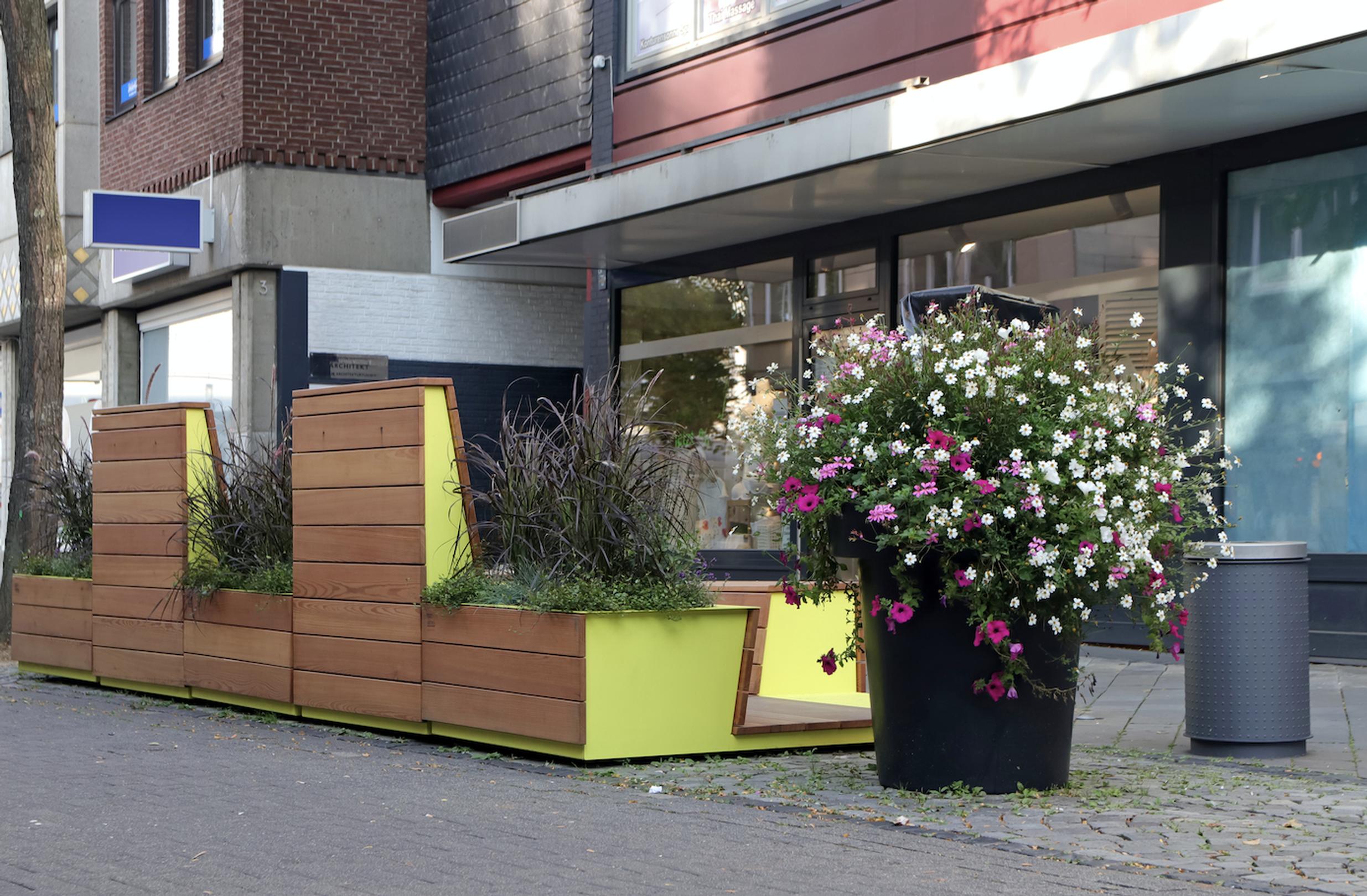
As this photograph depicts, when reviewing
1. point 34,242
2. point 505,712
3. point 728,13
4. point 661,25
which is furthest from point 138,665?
point 661,25

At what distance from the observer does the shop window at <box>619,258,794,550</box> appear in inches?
609

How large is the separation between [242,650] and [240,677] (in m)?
0.15

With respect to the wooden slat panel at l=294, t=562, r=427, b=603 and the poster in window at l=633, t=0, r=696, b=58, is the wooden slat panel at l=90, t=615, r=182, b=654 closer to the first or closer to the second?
the wooden slat panel at l=294, t=562, r=427, b=603

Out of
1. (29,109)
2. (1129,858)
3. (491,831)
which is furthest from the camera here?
(29,109)

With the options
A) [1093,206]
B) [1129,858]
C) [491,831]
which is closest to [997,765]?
[1129,858]

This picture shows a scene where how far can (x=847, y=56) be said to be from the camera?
13789 mm

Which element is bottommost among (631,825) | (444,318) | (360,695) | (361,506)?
(631,825)

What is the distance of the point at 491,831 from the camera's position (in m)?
5.85

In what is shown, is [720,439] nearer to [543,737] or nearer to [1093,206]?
[1093,206]

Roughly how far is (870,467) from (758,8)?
9.25 metres

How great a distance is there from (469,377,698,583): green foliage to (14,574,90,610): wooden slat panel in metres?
4.48

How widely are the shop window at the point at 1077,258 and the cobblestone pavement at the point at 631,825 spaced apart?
181 inches

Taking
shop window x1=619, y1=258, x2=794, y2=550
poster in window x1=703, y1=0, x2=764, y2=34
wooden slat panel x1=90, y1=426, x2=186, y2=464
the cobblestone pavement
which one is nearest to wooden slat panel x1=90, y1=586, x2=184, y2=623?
wooden slat panel x1=90, y1=426, x2=186, y2=464

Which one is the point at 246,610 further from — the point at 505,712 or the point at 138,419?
the point at 505,712
